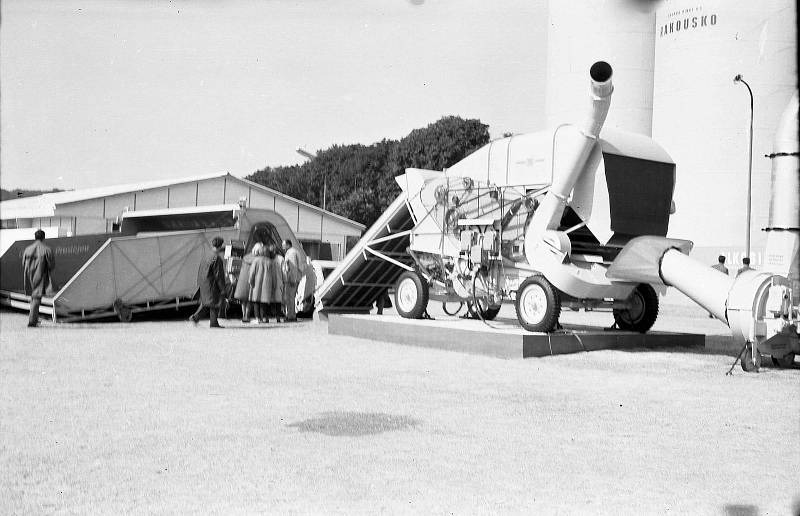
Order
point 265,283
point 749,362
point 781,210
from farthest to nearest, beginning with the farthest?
point 265,283
point 781,210
point 749,362

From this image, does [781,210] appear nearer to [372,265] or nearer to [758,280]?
[758,280]

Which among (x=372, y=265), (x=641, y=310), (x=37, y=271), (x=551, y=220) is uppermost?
(x=551, y=220)

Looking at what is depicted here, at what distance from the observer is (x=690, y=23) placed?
33469mm

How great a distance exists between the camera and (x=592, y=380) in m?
10.5

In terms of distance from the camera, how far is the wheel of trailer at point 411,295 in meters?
16.1

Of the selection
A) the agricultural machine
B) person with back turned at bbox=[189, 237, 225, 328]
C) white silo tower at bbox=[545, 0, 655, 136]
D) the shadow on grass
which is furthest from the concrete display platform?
white silo tower at bbox=[545, 0, 655, 136]

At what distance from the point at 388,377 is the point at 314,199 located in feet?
154

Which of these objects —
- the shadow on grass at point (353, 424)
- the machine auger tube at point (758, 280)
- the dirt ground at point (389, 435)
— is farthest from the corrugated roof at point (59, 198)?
the shadow on grass at point (353, 424)

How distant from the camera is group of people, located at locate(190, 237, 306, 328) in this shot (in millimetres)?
17953

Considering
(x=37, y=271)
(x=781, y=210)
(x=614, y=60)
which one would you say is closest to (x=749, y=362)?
(x=781, y=210)

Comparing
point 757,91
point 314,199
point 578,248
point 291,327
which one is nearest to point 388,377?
point 578,248

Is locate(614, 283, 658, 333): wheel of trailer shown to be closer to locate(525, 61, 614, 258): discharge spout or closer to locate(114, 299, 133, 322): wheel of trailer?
locate(525, 61, 614, 258): discharge spout

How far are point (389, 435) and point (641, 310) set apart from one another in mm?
9118

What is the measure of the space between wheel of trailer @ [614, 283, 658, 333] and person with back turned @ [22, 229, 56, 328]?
10.8 m
